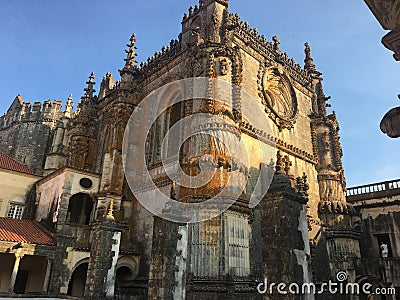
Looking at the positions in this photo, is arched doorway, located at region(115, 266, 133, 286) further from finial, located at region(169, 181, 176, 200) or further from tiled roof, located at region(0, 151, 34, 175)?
tiled roof, located at region(0, 151, 34, 175)

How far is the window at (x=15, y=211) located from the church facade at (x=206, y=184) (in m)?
0.47

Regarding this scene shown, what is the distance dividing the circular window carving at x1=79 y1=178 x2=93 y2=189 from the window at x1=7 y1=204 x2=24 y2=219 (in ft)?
21.7

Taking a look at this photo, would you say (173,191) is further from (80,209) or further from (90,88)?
(90,88)

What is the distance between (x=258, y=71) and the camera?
60.0 feet

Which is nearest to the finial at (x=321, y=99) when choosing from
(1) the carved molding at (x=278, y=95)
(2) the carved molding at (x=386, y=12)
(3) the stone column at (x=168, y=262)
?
(1) the carved molding at (x=278, y=95)

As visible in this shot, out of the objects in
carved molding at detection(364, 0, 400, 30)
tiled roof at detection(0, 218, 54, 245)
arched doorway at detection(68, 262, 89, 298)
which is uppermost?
carved molding at detection(364, 0, 400, 30)

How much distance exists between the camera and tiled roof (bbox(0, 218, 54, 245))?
55.0 ft

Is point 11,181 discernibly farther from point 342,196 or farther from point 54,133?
point 342,196

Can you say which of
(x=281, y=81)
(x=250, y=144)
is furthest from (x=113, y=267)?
(x=281, y=81)

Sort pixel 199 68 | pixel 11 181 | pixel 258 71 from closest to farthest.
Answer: pixel 199 68
pixel 258 71
pixel 11 181

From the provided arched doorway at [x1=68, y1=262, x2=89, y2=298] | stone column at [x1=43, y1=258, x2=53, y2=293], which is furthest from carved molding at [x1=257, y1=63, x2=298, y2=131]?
arched doorway at [x1=68, y1=262, x2=89, y2=298]

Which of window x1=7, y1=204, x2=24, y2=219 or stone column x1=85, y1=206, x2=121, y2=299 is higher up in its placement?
window x1=7, y1=204, x2=24, y2=219

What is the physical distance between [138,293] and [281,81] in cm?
1449

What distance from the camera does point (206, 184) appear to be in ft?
40.5
